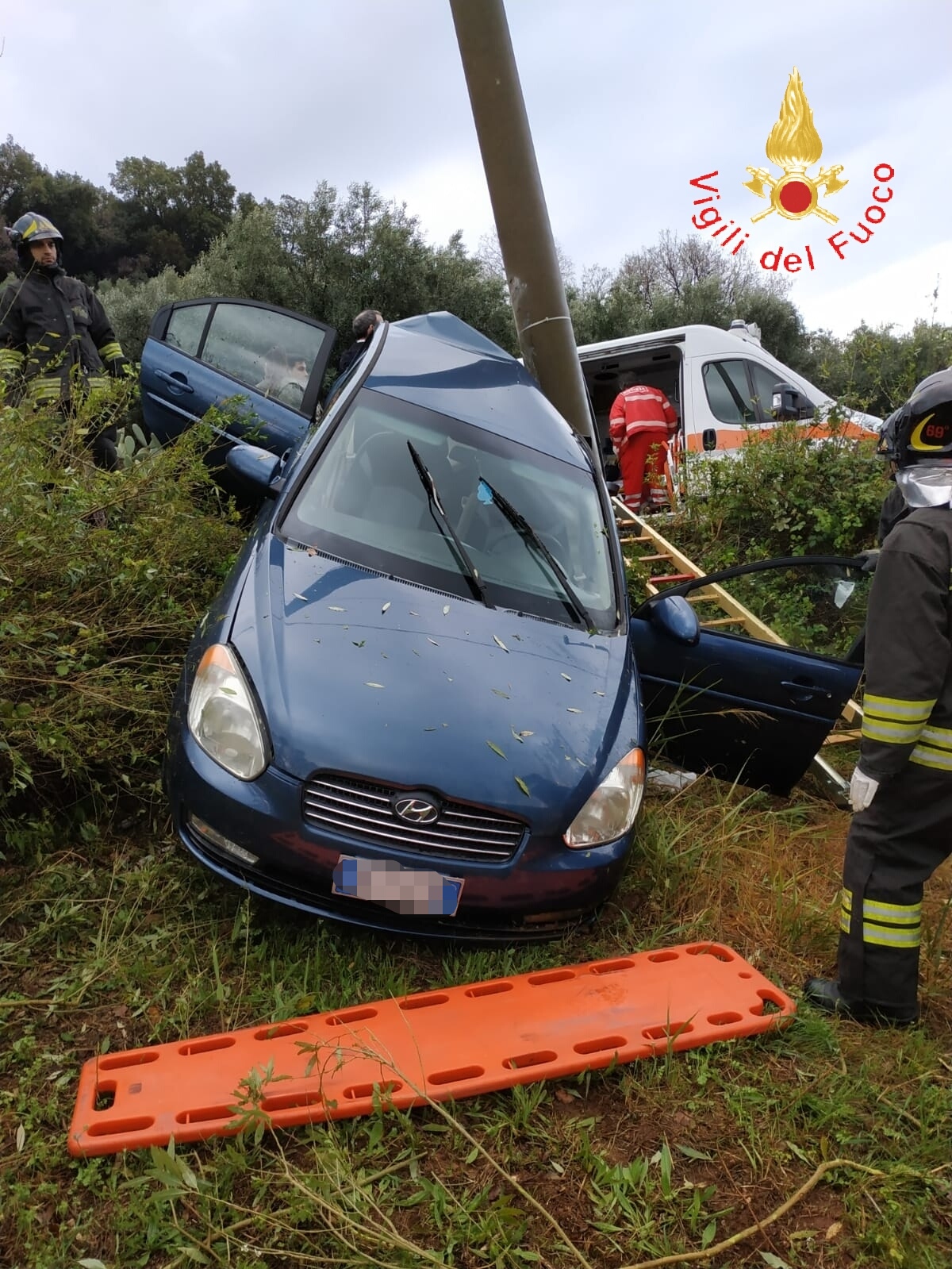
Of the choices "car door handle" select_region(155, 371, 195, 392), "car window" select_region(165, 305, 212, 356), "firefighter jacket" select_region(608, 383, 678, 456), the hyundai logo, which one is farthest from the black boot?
"firefighter jacket" select_region(608, 383, 678, 456)

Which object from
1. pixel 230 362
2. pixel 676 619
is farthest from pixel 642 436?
pixel 676 619

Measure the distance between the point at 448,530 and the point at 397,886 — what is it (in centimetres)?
144

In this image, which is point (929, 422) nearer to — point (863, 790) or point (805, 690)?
point (863, 790)

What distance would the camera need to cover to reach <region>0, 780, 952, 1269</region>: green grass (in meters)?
1.82

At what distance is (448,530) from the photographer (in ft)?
10.9

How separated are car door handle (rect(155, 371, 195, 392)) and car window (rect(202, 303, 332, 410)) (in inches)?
8.1

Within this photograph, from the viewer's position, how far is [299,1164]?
1.97 metres

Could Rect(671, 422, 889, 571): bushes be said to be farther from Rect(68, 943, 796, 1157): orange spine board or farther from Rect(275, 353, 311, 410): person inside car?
Rect(68, 943, 796, 1157): orange spine board

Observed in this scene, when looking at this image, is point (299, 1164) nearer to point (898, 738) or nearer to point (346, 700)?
point (346, 700)

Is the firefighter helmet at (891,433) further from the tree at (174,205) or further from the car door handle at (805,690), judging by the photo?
the tree at (174,205)

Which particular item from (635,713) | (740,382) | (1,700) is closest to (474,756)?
(635,713)

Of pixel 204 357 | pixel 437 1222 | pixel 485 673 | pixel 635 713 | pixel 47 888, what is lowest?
pixel 437 1222

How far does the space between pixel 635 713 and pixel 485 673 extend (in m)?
0.59

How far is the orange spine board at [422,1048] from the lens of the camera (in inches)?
80.6
